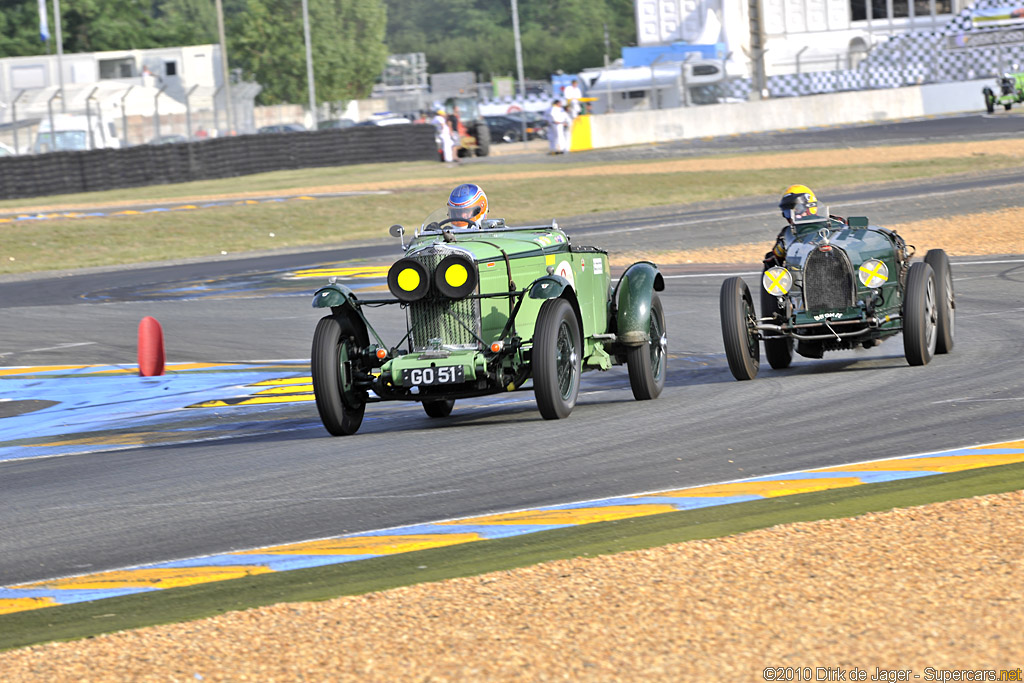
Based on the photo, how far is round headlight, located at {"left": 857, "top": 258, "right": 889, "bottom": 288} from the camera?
11.4 meters

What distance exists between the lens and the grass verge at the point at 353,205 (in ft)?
92.2

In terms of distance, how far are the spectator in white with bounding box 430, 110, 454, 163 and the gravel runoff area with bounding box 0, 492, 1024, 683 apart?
40455 mm

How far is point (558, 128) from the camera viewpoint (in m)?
48.2

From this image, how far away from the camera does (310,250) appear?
26969 mm

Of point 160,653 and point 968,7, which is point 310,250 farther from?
point 968,7

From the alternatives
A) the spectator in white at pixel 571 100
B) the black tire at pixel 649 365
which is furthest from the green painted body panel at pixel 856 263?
the spectator in white at pixel 571 100

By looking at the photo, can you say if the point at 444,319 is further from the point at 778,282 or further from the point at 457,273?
the point at 778,282

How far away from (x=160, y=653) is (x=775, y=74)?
6812 cm

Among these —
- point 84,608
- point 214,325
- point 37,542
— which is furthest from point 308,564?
point 214,325

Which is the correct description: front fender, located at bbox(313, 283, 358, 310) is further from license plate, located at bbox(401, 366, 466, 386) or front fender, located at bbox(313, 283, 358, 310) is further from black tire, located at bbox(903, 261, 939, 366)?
black tire, located at bbox(903, 261, 939, 366)

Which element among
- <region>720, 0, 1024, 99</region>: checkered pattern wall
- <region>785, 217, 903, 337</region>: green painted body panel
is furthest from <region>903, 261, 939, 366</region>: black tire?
<region>720, 0, 1024, 99</region>: checkered pattern wall

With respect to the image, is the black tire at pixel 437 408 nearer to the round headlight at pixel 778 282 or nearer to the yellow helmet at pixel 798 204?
the round headlight at pixel 778 282

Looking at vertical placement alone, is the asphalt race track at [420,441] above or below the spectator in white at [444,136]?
below

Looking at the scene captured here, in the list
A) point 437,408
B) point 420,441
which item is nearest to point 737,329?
point 437,408
